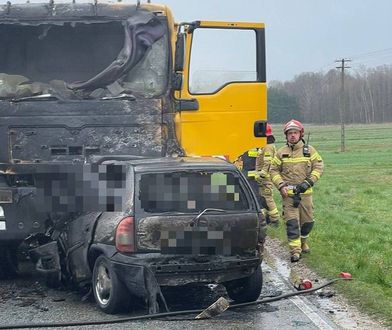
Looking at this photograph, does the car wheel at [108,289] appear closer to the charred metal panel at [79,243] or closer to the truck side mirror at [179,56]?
the charred metal panel at [79,243]

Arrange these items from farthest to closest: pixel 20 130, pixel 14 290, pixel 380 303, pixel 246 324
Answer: pixel 20 130
pixel 14 290
pixel 380 303
pixel 246 324

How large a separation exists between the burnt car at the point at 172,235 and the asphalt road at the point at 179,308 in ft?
0.69

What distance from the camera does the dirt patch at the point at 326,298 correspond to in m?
5.98

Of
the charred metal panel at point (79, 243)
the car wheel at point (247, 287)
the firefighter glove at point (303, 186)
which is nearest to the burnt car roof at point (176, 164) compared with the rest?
the charred metal panel at point (79, 243)

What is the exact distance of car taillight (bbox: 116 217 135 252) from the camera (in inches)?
236

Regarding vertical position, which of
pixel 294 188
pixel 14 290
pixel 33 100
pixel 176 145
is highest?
pixel 33 100

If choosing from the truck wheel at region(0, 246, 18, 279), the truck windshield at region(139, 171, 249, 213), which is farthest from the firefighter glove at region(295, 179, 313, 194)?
the truck wheel at region(0, 246, 18, 279)

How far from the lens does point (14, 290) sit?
743 cm

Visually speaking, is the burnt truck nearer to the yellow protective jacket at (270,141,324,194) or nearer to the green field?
the yellow protective jacket at (270,141,324,194)

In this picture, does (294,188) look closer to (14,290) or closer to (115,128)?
(115,128)

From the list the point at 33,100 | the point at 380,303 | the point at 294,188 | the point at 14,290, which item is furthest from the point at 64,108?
the point at 380,303

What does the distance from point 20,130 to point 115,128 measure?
105cm

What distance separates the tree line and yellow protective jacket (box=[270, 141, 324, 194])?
87936 mm

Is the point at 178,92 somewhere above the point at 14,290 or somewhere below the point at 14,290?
above
